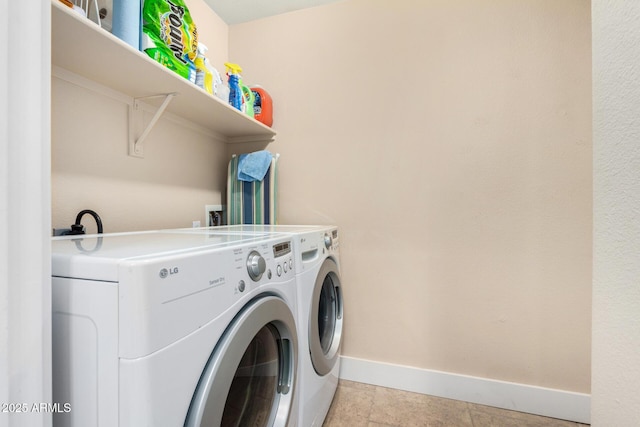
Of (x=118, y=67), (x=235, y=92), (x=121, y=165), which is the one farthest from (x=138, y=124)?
(x=235, y=92)

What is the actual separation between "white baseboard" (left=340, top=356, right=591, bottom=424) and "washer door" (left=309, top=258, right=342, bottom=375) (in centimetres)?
39

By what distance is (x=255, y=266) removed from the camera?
A: 71 cm

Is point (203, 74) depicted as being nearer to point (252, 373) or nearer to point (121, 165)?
point (121, 165)

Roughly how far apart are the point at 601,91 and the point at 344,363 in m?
1.74

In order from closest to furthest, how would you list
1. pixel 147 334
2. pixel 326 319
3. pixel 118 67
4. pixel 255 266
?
pixel 147 334, pixel 255 266, pixel 118 67, pixel 326 319

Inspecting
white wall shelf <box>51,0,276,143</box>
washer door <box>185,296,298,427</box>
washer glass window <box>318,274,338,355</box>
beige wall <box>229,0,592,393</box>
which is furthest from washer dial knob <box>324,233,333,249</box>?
white wall shelf <box>51,0,276,143</box>

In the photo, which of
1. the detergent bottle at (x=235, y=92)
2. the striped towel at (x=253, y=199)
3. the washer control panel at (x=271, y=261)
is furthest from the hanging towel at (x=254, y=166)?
the washer control panel at (x=271, y=261)

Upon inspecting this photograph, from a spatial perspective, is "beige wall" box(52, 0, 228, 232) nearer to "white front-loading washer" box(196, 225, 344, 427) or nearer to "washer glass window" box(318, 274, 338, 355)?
"white front-loading washer" box(196, 225, 344, 427)

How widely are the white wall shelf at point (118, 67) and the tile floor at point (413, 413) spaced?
170 centimetres

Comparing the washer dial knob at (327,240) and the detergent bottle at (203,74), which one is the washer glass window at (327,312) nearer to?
the washer dial knob at (327,240)

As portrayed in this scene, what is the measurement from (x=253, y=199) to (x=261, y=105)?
624mm

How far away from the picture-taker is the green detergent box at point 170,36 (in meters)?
1.06

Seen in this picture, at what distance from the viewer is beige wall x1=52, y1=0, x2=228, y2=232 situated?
3.42 ft

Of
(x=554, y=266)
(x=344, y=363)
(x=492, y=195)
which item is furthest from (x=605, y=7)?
(x=344, y=363)
